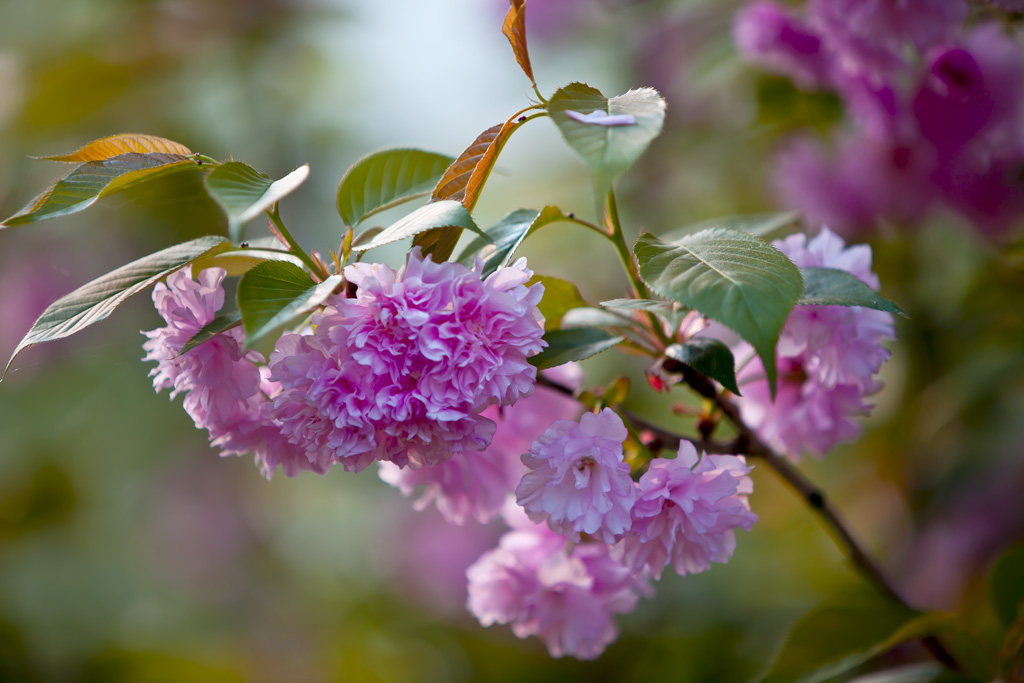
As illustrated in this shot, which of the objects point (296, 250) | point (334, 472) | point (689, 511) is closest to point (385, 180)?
point (296, 250)

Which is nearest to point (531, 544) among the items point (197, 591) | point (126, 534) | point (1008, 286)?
point (1008, 286)

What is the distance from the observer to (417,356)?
0.40 meters

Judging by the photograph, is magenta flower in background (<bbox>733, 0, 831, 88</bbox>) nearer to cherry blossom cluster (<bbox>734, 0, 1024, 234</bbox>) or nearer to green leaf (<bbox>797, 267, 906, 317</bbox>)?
cherry blossom cluster (<bbox>734, 0, 1024, 234</bbox>)

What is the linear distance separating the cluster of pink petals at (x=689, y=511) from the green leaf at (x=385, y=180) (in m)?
0.26

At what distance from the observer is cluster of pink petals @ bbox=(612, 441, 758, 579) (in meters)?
0.45

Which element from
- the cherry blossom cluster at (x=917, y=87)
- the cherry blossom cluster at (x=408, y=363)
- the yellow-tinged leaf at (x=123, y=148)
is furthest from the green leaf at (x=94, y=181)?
the cherry blossom cluster at (x=917, y=87)

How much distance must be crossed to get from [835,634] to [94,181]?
2.22ft

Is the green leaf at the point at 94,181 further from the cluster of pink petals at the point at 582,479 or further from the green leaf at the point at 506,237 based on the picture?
the cluster of pink petals at the point at 582,479

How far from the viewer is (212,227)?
1.35m

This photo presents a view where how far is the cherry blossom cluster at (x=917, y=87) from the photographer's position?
0.79 m

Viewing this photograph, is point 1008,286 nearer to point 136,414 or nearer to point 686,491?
point 686,491

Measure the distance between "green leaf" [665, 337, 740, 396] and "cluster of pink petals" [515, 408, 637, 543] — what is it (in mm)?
67

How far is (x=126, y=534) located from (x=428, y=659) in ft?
3.72

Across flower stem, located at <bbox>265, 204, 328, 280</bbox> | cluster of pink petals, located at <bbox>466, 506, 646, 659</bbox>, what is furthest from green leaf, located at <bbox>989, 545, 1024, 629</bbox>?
flower stem, located at <bbox>265, 204, 328, 280</bbox>
